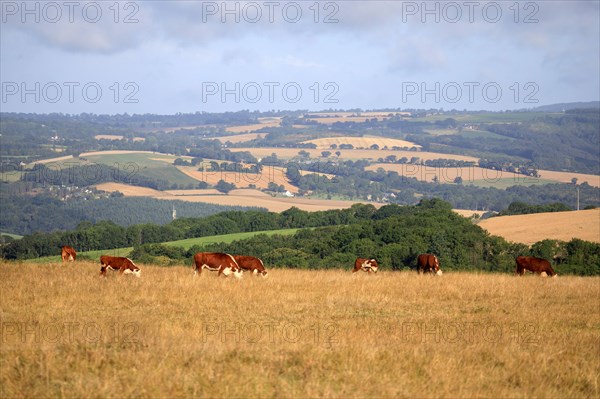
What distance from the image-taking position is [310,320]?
1630 centimetres

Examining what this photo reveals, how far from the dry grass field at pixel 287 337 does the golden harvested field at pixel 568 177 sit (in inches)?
6617

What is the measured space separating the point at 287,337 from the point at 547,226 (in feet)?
212

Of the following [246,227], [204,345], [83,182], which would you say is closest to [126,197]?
[83,182]

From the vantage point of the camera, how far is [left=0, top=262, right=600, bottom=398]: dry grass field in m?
10.2

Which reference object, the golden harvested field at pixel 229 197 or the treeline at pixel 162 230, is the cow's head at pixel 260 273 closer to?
the treeline at pixel 162 230

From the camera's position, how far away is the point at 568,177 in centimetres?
18662

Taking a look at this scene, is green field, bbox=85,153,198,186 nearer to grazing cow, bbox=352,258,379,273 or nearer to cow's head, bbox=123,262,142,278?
grazing cow, bbox=352,258,379,273

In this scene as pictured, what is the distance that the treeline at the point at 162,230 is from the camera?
2827 inches

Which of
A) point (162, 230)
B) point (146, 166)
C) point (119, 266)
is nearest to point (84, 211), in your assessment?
point (146, 166)

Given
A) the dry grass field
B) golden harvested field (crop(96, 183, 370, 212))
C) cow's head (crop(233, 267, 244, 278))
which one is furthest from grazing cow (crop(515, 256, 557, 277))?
golden harvested field (crop(96, 183, 370, 212))

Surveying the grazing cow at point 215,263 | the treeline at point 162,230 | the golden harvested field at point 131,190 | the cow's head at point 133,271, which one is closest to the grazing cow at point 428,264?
the grazing cow at point 215,263

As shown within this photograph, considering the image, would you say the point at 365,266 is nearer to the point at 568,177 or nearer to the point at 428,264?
the point at 428,264

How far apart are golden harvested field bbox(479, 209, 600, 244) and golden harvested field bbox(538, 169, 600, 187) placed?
105m

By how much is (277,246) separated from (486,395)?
60.2 metres
